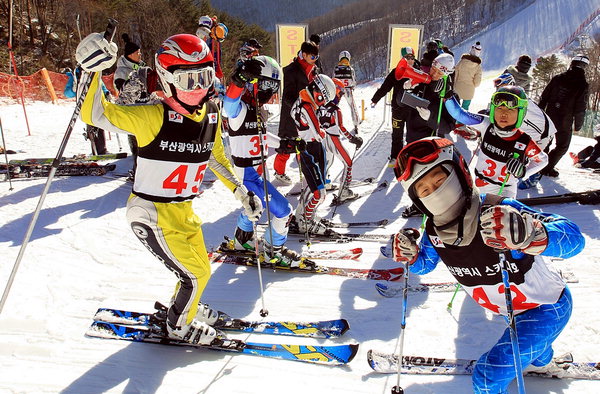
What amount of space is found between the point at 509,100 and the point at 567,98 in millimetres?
4417

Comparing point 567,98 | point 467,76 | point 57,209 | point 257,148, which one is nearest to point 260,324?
point 257,148

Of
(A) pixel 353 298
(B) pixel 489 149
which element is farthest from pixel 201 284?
(B) pixel 489 149

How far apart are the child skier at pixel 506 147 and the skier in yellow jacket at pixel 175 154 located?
10.5 feet

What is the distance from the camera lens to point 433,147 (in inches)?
93.6

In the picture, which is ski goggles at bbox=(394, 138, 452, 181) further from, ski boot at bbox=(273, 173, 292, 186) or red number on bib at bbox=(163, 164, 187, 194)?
ski boot at bbox=(273, 173, 292, 186)

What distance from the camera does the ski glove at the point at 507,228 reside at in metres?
2.07

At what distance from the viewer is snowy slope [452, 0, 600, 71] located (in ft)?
149

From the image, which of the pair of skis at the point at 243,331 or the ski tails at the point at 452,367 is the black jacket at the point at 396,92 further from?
the ski tails at the point at 452,367

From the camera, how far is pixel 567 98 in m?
7.86

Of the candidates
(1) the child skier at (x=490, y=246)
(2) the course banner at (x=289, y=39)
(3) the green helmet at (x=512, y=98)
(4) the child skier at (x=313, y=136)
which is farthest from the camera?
(2) the course banner at (x=289, y=39)

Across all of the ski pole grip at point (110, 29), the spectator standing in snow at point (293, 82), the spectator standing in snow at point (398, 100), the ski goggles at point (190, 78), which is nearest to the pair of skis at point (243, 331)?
the ski goggles at point (190, 78)

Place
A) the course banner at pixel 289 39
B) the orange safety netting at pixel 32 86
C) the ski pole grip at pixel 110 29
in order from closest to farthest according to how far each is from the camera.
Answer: the ski pole grip at pixel 110 29
the course banner at pixel 289 39
the orange safety netting at pixel 32 86

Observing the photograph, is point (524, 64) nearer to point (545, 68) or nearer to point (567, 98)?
point (567, 98)

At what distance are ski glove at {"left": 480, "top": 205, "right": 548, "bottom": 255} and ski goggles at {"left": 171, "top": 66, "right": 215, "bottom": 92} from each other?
7.20 ft
